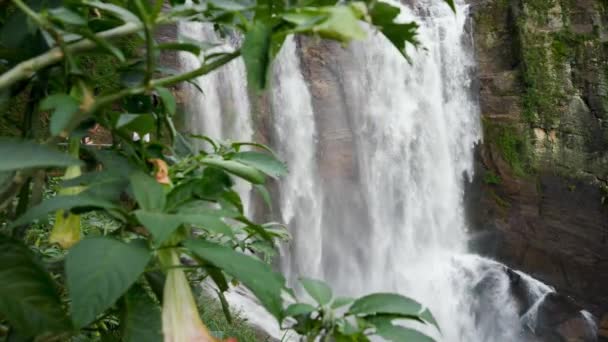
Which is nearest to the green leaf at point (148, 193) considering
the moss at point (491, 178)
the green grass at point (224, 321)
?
the green grass at point (224, 321)

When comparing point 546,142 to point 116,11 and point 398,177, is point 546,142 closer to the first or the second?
point 398,177

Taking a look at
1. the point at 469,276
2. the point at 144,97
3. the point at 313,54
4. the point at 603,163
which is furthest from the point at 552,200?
the point at 144,97

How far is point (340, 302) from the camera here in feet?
1.92

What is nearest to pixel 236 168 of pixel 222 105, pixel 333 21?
pixel 333 21

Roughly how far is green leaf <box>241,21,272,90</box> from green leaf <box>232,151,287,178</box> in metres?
0.26

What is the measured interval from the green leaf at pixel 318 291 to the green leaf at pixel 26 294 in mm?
244

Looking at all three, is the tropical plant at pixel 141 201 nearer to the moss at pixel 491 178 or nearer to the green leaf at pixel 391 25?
the green leaf at pixel 391 25

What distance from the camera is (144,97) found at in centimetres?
85

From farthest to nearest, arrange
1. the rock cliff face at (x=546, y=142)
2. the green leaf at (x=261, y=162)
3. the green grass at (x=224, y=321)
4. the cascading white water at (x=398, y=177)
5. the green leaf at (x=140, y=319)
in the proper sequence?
the rock cliff face at (x=546, y=142) → the cascading white water at (x=398, y=177) → the green grass at (x=224, y=321) → the green leaf at (x=261, y=162) → the green leaf at (x=140, y=319)

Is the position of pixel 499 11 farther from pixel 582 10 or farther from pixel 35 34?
pixel 35 34

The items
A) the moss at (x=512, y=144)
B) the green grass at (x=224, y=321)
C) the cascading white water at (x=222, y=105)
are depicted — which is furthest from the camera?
the moss at (x=512, y=144)

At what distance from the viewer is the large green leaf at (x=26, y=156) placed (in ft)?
1.53

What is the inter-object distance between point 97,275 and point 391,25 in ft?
1.15

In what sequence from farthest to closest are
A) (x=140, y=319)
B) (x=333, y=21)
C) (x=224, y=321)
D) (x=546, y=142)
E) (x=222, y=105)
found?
(x=546, y=142) → (x=222, y=105) → (x=224, y=321) → (x=140, y=319) → (x=333, y=21)
